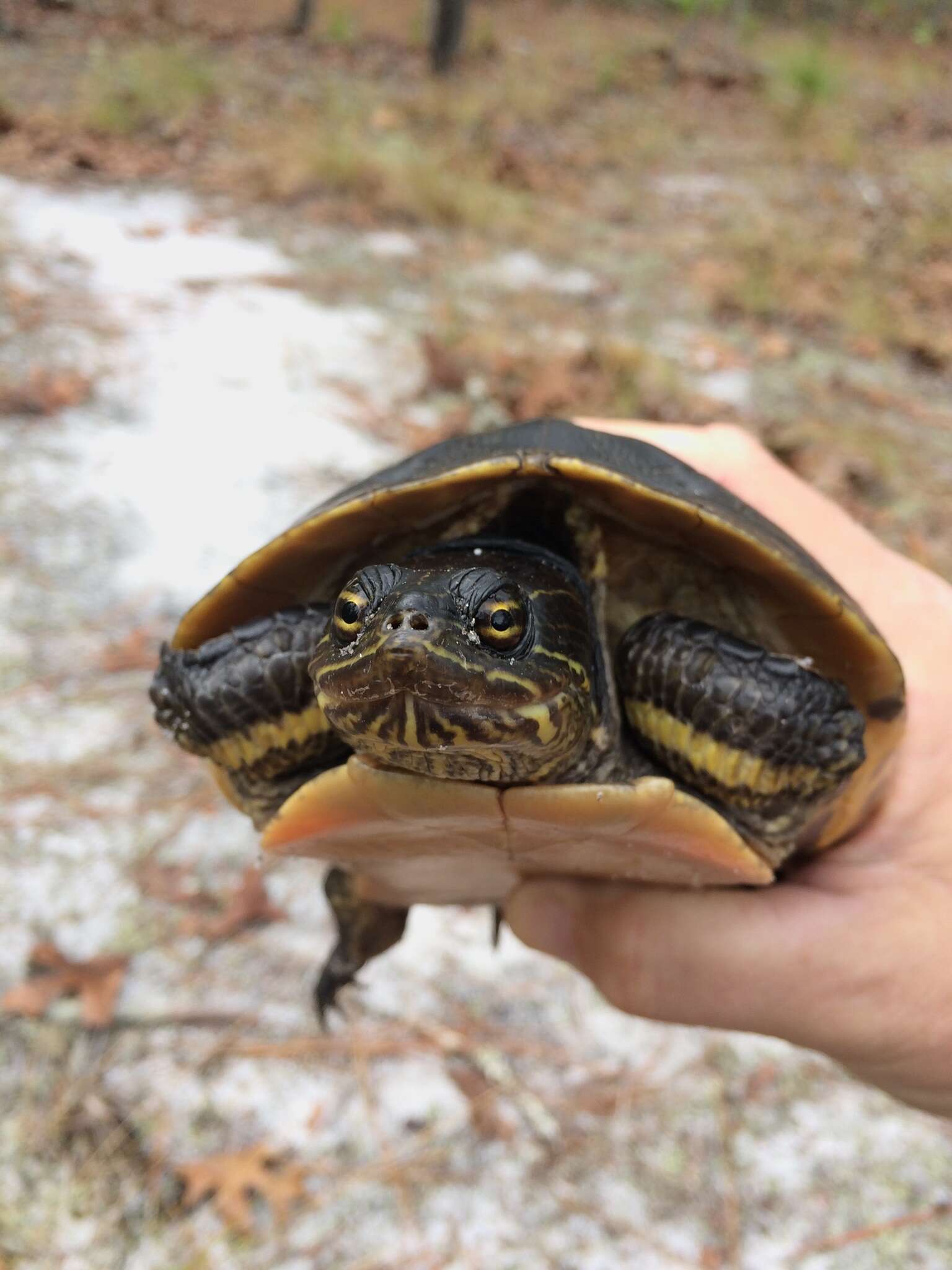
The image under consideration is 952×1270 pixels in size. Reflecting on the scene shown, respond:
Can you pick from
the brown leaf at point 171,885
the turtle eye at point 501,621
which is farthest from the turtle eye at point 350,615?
the brown leaf at point 171,885

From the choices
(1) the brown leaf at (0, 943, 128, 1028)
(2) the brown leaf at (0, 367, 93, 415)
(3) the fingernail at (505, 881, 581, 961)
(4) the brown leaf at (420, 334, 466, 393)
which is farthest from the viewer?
(4) the brown leaf at (420, 334, 466, 393)

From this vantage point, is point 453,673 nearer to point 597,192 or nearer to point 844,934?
point 844,934


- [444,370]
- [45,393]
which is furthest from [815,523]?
[45,393]

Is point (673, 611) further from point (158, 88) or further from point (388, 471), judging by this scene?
point (158, 88)

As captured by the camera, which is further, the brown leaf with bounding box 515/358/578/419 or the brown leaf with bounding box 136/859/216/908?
the brown leaf with bounding box 515/358/578/419

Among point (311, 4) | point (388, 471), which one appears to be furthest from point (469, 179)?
point (311, 4)

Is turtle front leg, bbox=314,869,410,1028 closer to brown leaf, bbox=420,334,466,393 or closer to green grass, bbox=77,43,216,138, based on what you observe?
brown leaf, bbox=420,334,466,393

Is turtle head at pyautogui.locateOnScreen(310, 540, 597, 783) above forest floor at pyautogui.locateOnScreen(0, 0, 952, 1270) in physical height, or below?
above

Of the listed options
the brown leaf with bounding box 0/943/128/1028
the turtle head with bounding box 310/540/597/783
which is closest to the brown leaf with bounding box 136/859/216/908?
the brown leaf with bounding box 0/943/128/1028
